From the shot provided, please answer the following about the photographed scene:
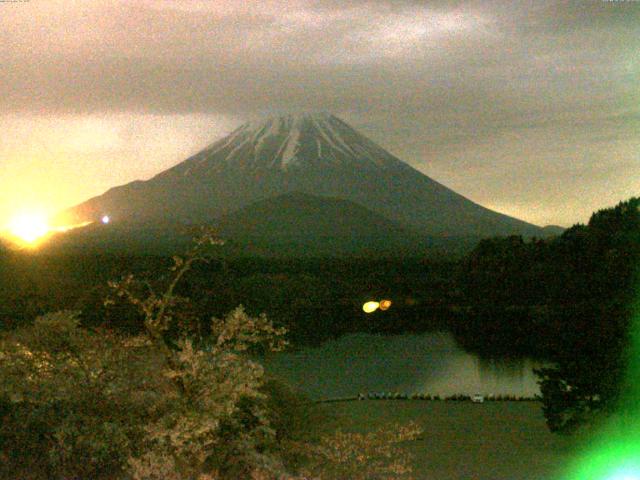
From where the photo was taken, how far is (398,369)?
35781 mm

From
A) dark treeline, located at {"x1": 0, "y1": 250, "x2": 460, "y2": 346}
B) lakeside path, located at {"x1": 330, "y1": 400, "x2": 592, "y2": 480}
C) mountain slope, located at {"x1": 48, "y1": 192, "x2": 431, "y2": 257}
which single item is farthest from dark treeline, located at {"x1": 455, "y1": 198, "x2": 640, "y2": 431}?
mountain slope, located at {"x1": 48, "y1": 192, "x2": 431, "y2": 257}

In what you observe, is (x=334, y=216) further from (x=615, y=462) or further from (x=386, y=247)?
(x=615, y=462)

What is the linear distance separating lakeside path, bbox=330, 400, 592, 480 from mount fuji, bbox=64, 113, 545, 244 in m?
89.6

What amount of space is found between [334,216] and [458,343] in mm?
77373

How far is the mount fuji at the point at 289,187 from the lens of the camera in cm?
11575

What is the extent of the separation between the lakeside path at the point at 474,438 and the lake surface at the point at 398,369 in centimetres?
531

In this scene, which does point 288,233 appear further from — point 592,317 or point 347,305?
point 592,317

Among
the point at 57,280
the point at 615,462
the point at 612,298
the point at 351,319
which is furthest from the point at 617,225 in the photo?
the point at 57,280

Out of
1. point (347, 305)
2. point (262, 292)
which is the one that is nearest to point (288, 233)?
point (347, 305)

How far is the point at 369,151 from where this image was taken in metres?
134

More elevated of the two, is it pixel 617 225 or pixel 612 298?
pixel 617 225

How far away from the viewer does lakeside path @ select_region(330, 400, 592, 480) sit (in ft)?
51.1

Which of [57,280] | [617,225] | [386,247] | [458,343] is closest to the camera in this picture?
[617,225]

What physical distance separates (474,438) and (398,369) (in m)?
17.7
